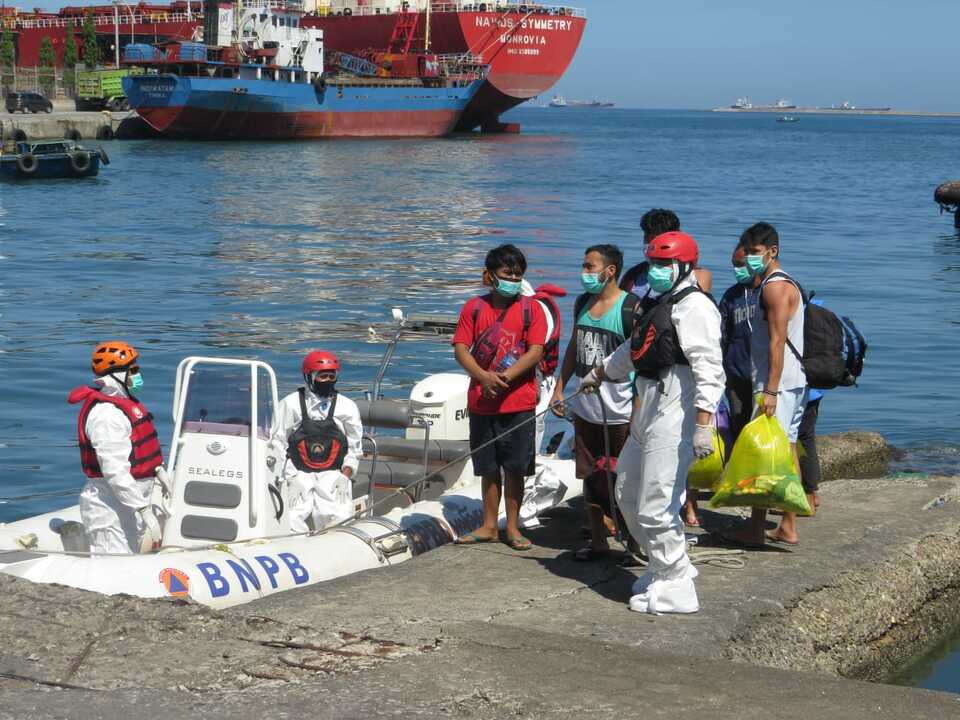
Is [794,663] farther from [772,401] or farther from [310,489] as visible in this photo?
[310,489]

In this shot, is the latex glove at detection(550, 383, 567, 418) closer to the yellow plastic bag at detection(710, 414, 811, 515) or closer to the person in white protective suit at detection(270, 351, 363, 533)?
the yellow plastic bag at detection(710, 414, 811, 515)

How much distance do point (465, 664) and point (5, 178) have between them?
140 ft

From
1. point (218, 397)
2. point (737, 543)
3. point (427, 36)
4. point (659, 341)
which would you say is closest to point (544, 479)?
point (737, 543)

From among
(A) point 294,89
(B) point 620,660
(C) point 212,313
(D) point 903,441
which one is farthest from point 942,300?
(A) point 294,89

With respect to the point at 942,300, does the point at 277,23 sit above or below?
above

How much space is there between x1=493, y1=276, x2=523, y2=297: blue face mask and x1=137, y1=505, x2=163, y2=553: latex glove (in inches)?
84.9

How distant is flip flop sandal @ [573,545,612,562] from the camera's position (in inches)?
257

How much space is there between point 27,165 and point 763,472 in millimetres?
41023

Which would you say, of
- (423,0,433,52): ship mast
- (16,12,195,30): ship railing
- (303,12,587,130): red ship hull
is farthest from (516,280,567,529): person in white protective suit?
(16,12,195,30): ship railing

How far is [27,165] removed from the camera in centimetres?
4316

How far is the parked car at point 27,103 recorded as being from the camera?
62.6 meters

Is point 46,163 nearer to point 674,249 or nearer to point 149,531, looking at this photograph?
point 149,531

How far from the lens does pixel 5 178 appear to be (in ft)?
144

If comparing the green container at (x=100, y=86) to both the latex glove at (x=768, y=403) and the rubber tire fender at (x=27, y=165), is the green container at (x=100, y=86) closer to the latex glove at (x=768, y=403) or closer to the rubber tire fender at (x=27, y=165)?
the rubber tire fender at (x=27, y=165)
